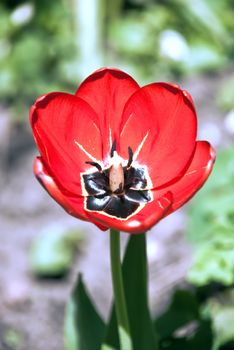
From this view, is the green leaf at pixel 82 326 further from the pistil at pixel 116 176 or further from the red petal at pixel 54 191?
the red petal at pixel 54 191

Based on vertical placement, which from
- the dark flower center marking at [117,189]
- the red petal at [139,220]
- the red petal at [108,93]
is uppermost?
the red petal at [108,93]

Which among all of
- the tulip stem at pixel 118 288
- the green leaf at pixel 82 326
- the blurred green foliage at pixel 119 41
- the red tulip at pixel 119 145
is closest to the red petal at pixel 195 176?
the red tulip at pixel 119 145

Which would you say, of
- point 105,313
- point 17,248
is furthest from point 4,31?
point 105,313

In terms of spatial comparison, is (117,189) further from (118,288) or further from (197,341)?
(197,341)

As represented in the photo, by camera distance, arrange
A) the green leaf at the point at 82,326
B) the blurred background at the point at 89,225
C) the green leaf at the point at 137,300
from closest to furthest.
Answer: the green leaf at the point at 137,300
the green leaf at the point at 82,326
the blurred background at the point at 89,225

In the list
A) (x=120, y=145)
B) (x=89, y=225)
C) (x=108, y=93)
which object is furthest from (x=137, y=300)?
(x=89, y=225)

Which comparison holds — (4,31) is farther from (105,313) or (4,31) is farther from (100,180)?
(100,180)

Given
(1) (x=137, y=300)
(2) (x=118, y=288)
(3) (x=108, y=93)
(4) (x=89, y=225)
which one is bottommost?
(4) (x=89, y=225)

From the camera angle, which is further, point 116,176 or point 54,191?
point 116,176

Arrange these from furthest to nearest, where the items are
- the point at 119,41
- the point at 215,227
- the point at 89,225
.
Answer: the point at 119,41
the point at 89,225
the point at 215,227
